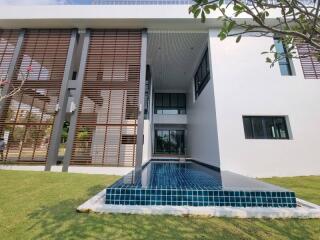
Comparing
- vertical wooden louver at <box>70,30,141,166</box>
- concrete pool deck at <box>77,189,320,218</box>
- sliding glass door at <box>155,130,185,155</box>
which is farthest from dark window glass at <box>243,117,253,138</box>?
sliding glass door at <box>155,130,185,155</box>

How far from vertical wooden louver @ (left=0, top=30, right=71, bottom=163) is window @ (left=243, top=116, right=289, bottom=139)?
8.09m

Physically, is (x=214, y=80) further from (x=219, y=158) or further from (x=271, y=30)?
(x=271, y=30)

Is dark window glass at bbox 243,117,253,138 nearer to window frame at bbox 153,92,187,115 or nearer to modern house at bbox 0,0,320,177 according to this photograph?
modern house at bbox 0,0,320,177

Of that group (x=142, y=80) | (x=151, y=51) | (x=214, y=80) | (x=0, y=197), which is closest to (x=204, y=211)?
(x=0, y=197)

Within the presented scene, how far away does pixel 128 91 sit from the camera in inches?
327

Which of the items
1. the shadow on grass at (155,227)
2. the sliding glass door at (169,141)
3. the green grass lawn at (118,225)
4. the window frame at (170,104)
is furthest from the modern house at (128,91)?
the sliding glass door at (169,141)

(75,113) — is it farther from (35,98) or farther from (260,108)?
(260,108)

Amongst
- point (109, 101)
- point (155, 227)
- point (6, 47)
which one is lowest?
point (155, 227)

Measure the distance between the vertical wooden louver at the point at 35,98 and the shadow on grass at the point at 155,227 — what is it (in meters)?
5.76

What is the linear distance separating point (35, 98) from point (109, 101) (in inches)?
130

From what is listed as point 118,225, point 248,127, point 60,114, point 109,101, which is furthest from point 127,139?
point 118,225

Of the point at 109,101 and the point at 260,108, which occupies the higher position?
the point at 109,101

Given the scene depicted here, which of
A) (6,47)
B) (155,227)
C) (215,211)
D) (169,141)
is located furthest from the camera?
(169,141)

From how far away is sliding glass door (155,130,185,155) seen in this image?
1667 cm
